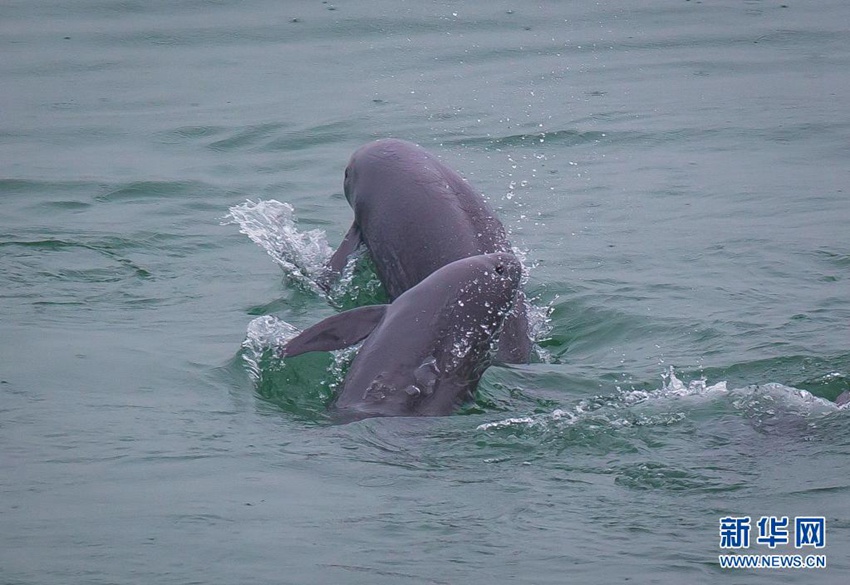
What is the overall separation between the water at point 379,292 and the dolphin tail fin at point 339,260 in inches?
5.9

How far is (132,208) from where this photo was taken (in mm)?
13531

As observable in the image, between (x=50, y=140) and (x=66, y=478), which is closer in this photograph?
(x=66, y=478)

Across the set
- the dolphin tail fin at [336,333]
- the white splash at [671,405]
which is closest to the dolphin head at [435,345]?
the dolphin tail fin at [336,333]

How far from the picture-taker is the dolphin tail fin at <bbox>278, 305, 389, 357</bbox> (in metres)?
8.58

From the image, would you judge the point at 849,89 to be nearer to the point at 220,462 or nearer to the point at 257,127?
the point at 257,127

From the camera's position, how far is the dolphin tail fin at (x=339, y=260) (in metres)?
10.9

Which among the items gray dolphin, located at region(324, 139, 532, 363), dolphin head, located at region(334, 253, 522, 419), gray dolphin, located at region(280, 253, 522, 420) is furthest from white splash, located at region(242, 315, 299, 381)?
gray dolphin, located at region(324, 139, 532, 363)

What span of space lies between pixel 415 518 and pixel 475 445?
1.12 m

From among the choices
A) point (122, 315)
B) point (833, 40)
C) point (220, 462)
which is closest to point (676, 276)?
point (122, 315)

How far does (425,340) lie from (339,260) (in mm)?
2724

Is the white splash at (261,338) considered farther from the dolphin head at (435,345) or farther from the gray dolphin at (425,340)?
the dolphin head at (435,345)

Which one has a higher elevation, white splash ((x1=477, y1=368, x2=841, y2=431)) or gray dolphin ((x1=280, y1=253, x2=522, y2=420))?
gray dolphin ((x1=280, y1=253, x2=522, y2=420))

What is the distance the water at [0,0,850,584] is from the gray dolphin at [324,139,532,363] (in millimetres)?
345

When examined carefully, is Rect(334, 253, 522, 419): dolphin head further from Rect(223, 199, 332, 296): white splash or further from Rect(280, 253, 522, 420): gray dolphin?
Rect(223, 199, 332, 296): white splash
